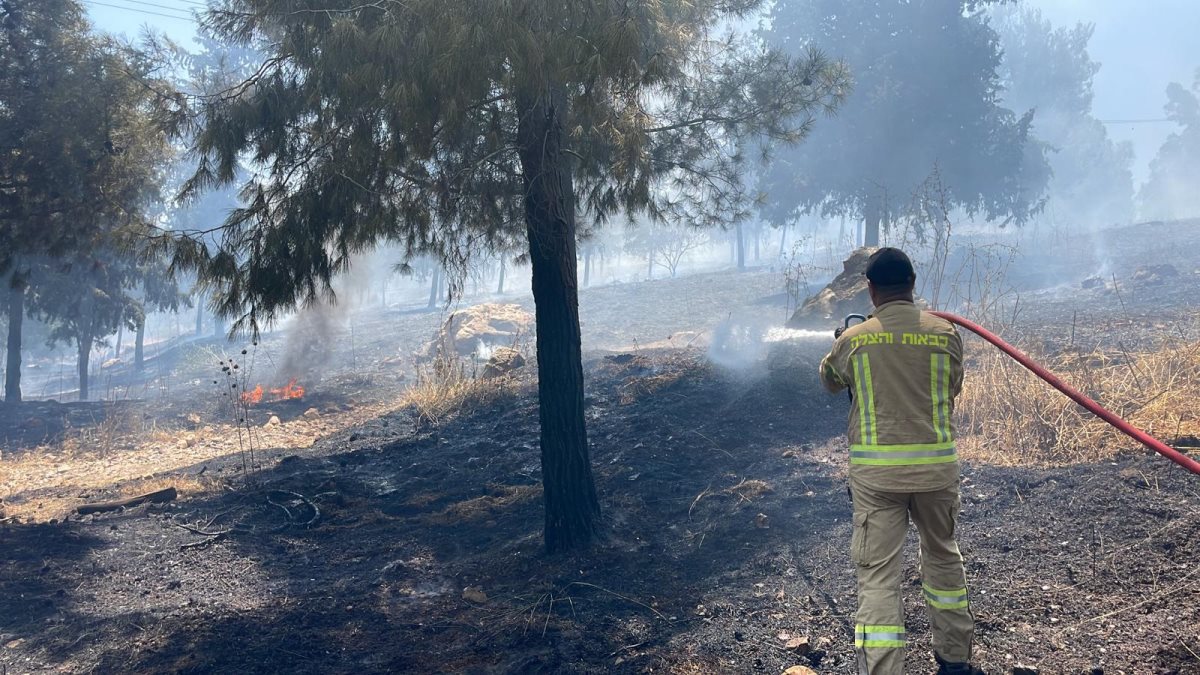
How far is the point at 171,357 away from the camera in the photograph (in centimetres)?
3650

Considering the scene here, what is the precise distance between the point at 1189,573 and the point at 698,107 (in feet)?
15.6

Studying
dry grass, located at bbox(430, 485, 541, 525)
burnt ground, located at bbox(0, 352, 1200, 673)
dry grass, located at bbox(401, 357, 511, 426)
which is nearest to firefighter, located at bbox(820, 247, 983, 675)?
burnt ground, located at bbox(0, 352, 1200, 673)

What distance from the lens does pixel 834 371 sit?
3512mm

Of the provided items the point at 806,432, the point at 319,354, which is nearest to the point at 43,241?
the point at 806,432

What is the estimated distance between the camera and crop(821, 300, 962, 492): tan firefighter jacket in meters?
3.22

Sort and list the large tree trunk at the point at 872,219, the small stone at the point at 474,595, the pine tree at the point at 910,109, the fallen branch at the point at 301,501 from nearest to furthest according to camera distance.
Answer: the small stone at the point at 474,595 → the fallen branch at the point at 301,501 → the pine tree at the point at 910,109 → the large tree trunk at the point at 872,219

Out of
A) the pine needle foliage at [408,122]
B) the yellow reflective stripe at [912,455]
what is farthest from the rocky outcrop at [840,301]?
the yellow reflective stripe at [912,455]

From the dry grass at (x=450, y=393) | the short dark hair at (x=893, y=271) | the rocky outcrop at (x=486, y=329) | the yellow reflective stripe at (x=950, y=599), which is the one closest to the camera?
the yellow reflective stripe at (x=950, y=599)

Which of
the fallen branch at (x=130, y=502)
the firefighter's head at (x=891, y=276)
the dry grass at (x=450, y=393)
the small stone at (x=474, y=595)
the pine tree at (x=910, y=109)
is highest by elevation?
the pine tree at (x=910, y=109)

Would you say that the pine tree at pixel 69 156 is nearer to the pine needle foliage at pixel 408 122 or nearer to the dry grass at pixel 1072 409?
the pine needle foliage at pixel 408 122

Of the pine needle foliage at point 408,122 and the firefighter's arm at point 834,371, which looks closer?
the firefighter's arm at point 834,371

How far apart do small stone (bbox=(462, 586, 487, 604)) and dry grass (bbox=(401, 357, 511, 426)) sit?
5785 mm

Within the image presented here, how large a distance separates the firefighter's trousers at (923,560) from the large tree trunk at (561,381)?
257cm

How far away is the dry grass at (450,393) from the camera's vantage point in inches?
437
